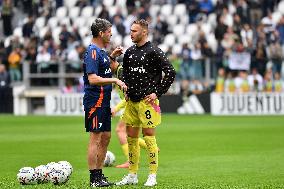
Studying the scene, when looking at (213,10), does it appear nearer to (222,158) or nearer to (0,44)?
(0,44)

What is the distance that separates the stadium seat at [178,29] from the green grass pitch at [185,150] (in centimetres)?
614

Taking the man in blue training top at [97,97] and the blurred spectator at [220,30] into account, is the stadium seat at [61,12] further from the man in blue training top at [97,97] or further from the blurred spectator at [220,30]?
the man in blue training top at [97,97]

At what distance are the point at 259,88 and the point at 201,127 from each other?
→ 7.26 metres

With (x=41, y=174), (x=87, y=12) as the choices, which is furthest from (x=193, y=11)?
(x=41, y=174)

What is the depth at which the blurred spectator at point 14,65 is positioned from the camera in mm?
Result: 38000

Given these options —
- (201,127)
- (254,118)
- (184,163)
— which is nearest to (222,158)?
(184,163)

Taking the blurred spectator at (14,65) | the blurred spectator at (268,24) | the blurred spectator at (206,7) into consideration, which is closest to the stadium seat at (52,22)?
the blurred spectator at (14,65)

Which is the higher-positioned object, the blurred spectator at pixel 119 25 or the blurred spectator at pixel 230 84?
the blurred spectator at pixel 119 25

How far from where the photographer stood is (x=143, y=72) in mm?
13531

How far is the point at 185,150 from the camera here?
20578 mm

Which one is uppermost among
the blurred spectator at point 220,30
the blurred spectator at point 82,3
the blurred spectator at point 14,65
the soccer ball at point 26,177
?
the blurred spectator at point 82,3

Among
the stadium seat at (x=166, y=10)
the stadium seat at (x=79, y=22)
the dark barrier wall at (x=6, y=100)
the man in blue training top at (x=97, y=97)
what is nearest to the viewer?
the man in blue training top at (x=97, y=97)

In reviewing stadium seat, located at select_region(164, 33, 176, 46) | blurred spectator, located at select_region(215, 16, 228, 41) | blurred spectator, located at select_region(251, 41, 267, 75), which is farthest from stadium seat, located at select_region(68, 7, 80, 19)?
blurred spectator, located at select_region(251, 41, 267, 75)

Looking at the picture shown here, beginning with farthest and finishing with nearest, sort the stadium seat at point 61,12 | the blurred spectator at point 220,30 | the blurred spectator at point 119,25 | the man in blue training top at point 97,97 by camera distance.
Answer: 1. the stadium seat at point 61,12
2. the blurred spectator at point 119,25
3. the blurred spectator at point 220,30
4. the man in blue training top at point 97,97
